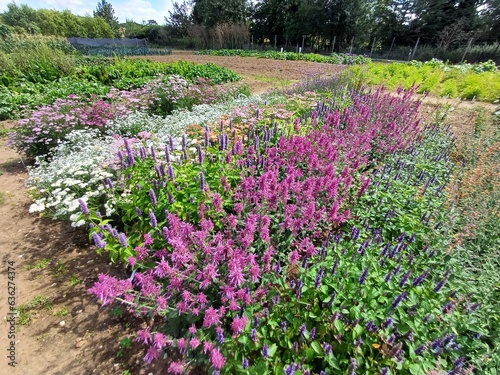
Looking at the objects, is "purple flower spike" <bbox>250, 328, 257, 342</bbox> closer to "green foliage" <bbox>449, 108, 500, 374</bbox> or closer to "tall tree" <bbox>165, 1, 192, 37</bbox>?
"green foliage" <bbox>449, 108, 500, 374</bbox>

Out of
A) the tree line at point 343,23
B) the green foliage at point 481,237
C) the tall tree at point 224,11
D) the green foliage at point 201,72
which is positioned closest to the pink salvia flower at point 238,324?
the green foliage at point 481,237

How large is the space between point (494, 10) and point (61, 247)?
44.8 m

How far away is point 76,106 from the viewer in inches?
244

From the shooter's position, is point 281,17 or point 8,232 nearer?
point 8,232

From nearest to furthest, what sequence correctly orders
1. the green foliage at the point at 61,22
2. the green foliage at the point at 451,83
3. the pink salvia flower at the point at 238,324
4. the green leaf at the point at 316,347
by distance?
the pink salvia flower at the point at 238,324, the green leaf at the point at 316,347, the green foliage at the point at 451,83, the green foliage at the point at 61,22

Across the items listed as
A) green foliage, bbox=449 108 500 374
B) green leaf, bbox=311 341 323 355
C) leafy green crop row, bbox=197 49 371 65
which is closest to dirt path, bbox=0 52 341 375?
green leaf, bbox=311 341 323 355

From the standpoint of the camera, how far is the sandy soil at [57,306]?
2.17 meters

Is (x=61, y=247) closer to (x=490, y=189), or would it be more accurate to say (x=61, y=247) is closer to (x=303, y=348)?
(x=303, y=348)

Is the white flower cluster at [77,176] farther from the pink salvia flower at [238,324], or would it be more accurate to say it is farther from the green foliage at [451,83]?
the green foliage at [451,83]

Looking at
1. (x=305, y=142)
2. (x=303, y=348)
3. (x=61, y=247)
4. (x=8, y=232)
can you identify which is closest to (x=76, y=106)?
(x=8, y=232)

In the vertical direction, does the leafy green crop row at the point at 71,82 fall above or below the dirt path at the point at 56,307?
above

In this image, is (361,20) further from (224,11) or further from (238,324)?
(238,324)

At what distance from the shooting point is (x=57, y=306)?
2.65m

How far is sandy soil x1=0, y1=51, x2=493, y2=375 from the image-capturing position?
217 centimetres
